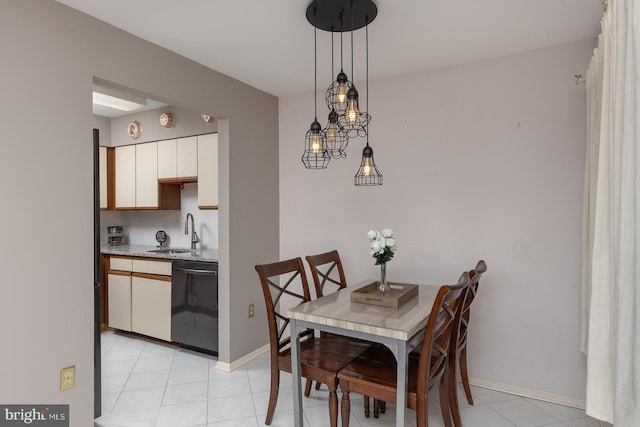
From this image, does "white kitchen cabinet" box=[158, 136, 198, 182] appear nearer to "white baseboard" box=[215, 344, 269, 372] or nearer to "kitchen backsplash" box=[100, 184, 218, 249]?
"kitchen backsplash" box=[100, 184, 218, 249]

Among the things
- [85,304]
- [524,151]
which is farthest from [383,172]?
[85,304]

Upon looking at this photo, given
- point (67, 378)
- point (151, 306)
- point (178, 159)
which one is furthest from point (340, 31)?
point (151, 306)

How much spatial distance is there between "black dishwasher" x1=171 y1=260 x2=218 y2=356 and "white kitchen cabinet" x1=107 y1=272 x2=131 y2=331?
0.67 metres

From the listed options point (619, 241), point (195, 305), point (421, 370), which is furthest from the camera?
point (195, 305)

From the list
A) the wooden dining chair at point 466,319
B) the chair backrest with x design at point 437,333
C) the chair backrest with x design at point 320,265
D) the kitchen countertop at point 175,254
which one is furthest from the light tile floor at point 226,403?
the kitchen countertop at point 175,254

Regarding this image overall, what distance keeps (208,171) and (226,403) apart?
2.07 m

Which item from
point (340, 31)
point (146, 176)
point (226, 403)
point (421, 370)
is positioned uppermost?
point (340, 31)

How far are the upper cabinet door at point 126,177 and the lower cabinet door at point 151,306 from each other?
103 cm

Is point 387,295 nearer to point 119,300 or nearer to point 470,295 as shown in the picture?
point 470,295

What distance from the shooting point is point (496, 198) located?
8.86 feet

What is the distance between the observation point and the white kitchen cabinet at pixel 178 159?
3.69m

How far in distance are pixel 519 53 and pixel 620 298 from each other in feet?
7.02

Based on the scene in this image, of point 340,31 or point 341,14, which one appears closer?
point 341,14

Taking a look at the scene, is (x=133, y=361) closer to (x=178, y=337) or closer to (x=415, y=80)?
(x=178, y=337)
